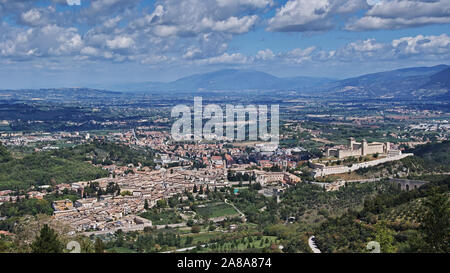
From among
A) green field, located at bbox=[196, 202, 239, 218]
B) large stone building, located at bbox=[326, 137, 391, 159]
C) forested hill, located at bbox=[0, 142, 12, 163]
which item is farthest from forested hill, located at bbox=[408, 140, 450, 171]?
forested hill, located at bbox=[0, 142, 12, 163]

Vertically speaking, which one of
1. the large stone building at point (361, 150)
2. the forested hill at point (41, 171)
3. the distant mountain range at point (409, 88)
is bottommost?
the forested hill at point (41, 171)

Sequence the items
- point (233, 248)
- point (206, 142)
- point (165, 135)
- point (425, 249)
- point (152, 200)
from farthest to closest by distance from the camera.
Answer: point (165, 135) < point (206, 142) < point (152, 200) < point (233, 248) < point (425, 249)

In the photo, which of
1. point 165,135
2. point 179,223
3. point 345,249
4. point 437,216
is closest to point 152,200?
point 179,223

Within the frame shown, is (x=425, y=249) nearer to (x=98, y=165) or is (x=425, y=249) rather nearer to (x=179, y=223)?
(x=179, y=223)

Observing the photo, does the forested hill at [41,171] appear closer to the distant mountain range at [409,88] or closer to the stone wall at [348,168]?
the stone wall at [348,168]

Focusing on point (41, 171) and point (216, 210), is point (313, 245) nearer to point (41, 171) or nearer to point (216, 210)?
point (216, 210)

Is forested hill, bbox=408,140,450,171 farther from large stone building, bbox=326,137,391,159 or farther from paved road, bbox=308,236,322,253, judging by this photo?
paved road, bbox=308,236,322,253

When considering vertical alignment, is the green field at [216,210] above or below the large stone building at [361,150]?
below
